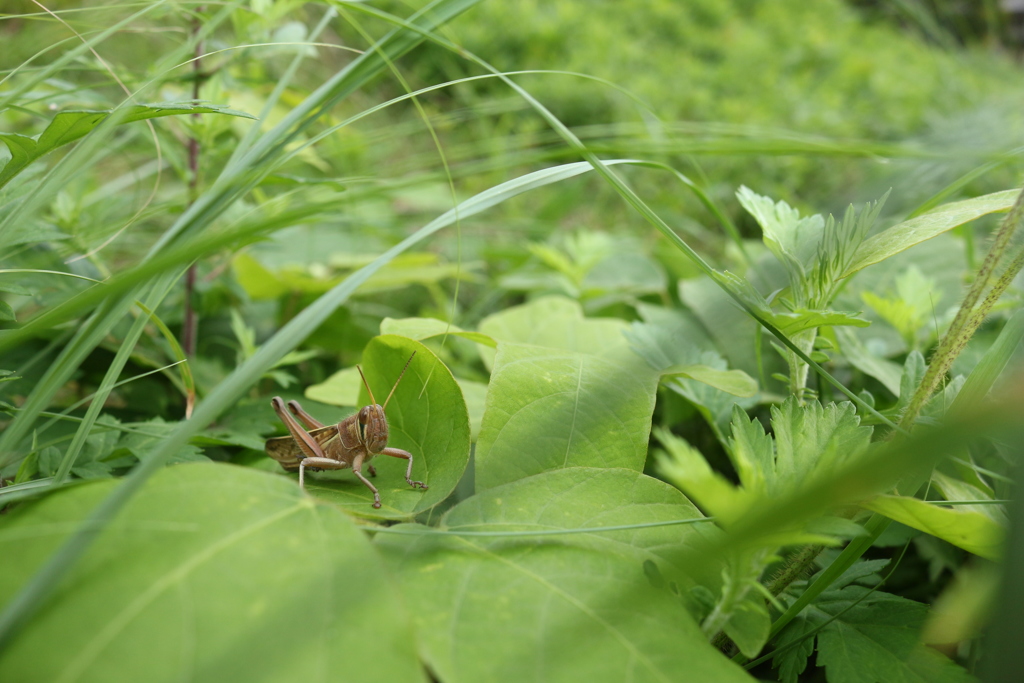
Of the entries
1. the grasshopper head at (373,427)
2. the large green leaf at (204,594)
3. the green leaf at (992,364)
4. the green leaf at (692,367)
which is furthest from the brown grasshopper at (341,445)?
the green leaf at (992,364)

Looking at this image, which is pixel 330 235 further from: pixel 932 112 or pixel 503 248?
pixel 932 112

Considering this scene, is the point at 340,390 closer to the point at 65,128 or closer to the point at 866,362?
the point at 65,128

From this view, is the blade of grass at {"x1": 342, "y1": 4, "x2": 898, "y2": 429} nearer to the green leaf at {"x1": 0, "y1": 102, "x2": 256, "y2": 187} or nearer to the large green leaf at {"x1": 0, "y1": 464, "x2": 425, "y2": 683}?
the green leaf at {"x1": 0, "y1": 102, "x2": 256, "y2": 187}

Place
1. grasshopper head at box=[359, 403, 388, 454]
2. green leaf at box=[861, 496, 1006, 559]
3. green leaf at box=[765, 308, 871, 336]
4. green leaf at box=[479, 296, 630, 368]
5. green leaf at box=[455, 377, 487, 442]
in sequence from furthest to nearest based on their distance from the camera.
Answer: green leaf at box=[479, 296, 630, 368]
green leaf at box=[455, 377, 487, 442]
grasshopper head at box=[359, 403, 388, 454]
green leaf at box=[765, 308, 871, 336]
green leaf at box=[861, 496, 1006, 559]

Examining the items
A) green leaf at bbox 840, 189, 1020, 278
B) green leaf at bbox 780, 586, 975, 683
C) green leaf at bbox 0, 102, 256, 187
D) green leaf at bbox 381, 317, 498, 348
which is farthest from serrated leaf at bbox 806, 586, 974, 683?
green leaf at bbox 0, 102, 256, 187

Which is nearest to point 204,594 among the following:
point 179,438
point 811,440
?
point 179,438

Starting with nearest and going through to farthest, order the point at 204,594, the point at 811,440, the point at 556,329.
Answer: the point at 204,594 < the point at 811,440 < the point at 556,329

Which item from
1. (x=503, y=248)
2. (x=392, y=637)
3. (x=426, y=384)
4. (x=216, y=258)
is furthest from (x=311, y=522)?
(x=503, y=248)
